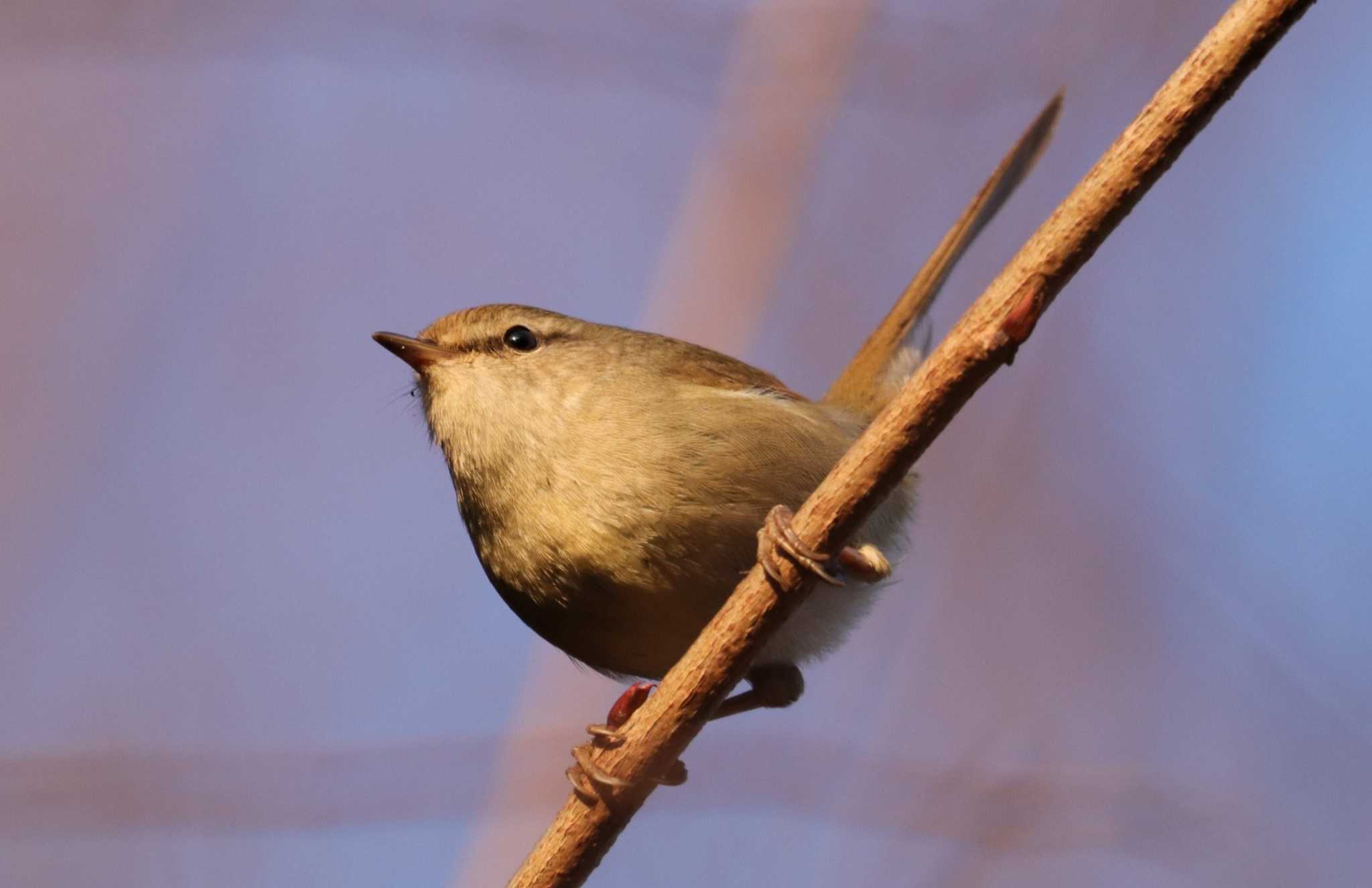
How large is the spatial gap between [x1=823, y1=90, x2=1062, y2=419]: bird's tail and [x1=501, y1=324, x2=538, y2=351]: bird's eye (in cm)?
94

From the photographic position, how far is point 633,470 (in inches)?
115

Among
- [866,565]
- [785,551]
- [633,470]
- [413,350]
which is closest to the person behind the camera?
[785,551]

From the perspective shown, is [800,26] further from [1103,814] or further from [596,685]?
[1103,814]

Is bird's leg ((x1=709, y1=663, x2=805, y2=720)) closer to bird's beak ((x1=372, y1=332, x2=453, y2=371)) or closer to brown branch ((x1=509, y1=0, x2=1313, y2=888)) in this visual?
brown branch ((x1=509, y1=0, x2=1313, y2=888))

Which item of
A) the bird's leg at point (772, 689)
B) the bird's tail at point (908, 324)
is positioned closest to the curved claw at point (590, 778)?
the bird's leg at point (772, 689)

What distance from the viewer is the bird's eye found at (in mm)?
3451

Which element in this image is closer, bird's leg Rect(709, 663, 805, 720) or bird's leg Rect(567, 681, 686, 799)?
bird's leg Rect(567, 681, 686, 799)

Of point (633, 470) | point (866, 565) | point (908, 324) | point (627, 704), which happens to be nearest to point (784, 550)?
point (866, 565)

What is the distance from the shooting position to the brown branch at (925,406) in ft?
5.92

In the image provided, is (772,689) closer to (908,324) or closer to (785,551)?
(908,324)

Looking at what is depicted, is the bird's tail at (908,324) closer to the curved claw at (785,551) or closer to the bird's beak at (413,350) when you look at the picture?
the bird's beak at (413,350)

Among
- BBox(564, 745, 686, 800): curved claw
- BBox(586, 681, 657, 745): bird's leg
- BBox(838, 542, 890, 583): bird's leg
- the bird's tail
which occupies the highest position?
the bird's tail

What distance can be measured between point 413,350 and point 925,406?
5.87 feet

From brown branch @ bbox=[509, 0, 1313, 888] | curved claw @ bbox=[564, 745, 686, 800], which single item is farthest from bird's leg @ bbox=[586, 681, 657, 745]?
brown branch @ bbox=[509, 0, 1313, 888]
